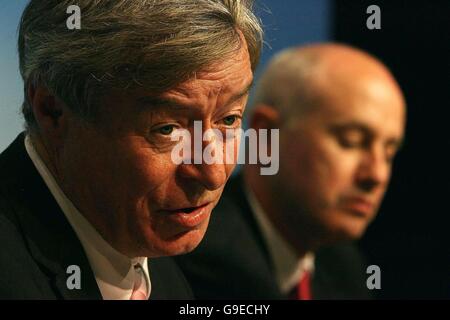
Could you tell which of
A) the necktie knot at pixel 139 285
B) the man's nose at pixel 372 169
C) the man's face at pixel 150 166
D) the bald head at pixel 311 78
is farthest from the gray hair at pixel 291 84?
the necktie knot at pixel 139 285

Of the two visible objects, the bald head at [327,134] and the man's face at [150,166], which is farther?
the bald head at [327,134]

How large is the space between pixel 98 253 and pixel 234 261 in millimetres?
307

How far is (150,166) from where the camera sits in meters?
1.12

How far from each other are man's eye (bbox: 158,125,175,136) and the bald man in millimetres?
283

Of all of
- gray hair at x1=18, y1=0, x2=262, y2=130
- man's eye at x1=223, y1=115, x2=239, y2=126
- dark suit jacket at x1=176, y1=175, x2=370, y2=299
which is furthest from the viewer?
dark suit jacket at x1=176, y1=175, x2=370, y2=299

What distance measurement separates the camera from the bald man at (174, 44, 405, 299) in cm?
139

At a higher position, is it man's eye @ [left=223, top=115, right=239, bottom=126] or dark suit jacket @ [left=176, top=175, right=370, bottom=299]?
man's eye @ [left=223, top=115, right=239, bottom=126]

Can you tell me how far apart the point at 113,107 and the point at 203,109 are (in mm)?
127

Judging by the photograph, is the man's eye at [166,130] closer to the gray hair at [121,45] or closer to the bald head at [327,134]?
the gray hair at [121,45]

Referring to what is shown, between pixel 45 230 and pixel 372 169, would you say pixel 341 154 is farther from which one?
pixel 45 230

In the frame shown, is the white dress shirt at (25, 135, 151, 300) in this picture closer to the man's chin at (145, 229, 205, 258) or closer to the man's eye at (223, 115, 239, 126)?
the man's chin at (145, 229, 205, 258)

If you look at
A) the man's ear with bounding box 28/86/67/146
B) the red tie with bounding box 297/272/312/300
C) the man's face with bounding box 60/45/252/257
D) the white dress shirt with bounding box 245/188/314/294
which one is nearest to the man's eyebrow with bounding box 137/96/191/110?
the man's face with bounding box 60/45/252/257

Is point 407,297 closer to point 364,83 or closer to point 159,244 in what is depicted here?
point 364,83

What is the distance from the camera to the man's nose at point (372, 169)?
1406mm
